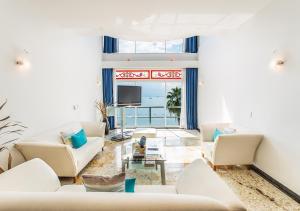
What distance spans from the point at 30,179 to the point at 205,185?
168 centimetres

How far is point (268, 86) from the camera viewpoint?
3.71 m

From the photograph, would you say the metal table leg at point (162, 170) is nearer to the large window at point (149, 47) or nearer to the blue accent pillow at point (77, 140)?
the blue accent pillow at point (77, 140)

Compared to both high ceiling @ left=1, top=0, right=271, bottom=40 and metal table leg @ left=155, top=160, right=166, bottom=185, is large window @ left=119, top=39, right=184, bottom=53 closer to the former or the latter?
high ceiling @ left=1, top=0, right=271, bottom=40

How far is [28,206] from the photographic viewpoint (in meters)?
1.50

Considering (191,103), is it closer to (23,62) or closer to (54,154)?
(54,154)

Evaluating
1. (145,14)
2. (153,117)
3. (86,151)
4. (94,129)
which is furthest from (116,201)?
(153,117)

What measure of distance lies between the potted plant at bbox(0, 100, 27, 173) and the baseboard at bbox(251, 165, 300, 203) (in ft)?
13.0

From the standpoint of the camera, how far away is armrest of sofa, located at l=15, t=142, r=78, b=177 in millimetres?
3410

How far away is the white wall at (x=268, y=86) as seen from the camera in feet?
10.2

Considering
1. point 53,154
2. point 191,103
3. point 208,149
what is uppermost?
point 191,103

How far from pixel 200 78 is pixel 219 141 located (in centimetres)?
419

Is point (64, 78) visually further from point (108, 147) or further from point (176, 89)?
point (176, 89)

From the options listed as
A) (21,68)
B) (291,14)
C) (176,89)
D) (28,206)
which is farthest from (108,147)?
(291,14)

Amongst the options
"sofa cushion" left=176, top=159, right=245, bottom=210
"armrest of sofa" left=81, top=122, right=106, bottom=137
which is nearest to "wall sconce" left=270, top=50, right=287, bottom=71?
"sofa cushion" left=176, top=159, right=245, bottom=210
